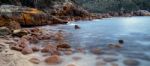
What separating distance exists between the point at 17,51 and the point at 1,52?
98 cm

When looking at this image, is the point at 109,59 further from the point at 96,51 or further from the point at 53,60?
the point at 53,60

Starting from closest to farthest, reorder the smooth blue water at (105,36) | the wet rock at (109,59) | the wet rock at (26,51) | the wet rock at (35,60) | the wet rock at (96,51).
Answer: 1. the wet rock at (35,60)
2. the wet rock at (109,59)
3. the wet rock at (26,51)
4. the wet rock at (96,51)
5. the smooth blue water at (105,36)

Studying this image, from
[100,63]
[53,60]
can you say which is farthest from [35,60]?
[100,63]

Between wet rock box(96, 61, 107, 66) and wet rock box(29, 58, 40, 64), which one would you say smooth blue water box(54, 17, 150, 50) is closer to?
wet rock box(96, 61, 107, 66)

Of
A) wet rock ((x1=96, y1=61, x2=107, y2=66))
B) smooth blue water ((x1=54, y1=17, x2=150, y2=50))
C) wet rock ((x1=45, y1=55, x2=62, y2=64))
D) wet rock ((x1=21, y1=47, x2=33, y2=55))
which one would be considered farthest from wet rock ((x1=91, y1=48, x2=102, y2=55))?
wet rock ((x1=21, y1=47, x2=33, y2=55))

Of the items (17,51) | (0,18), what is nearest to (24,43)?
(17,51)

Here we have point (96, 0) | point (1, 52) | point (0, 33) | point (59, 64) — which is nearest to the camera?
point (59, 64)

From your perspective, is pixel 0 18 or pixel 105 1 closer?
pixel 0 18

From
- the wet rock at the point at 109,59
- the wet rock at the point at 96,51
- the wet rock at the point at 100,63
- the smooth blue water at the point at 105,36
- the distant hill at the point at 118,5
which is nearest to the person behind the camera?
the wet rock at the point at 100,63

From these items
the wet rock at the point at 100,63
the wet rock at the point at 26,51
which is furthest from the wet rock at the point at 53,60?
the wet rock at the point at 100,63

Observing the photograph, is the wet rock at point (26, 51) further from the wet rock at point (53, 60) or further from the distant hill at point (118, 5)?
the distant hill at point (118, 5)

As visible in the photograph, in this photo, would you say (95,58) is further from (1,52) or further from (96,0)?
(96,0)

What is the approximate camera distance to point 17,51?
39.2 ft

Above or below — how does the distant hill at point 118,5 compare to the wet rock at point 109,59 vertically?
below
